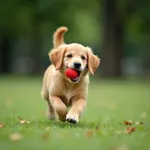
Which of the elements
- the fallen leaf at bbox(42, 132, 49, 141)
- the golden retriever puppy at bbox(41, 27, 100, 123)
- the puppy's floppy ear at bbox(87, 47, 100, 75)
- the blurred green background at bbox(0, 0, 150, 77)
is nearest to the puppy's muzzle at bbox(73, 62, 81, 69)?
the golden retriever puppy at bbox(41, 27, 100, 123)

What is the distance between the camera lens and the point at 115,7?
27141 mm

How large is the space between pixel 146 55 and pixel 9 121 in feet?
160

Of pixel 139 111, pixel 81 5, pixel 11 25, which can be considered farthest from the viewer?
pixel 11 25

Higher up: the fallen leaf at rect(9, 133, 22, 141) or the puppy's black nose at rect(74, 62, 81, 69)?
the puppy's black nose at rect(74, 62, 81, 69)

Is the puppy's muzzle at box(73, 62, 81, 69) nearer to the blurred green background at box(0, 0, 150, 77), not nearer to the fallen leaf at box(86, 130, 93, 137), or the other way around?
the fallen leaf at box(86, 130, 93, 137)

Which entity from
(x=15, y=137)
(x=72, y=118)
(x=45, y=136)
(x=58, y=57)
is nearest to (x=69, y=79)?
(x=58, y=57)

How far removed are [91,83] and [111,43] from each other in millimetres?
5419

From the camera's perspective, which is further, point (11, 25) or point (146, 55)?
point (146, 55)

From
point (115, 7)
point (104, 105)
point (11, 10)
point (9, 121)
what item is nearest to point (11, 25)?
point (11, 10)

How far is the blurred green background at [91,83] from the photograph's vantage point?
5312 millimetres

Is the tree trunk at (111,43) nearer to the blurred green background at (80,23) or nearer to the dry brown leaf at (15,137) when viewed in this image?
the blurred green background at (80,23)

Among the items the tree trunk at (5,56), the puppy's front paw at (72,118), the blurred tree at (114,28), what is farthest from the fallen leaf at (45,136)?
the tree trunk at (5,56)

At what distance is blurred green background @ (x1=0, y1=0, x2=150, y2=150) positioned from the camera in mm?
5312

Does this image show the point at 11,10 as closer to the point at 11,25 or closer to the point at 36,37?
the point at 11,25
